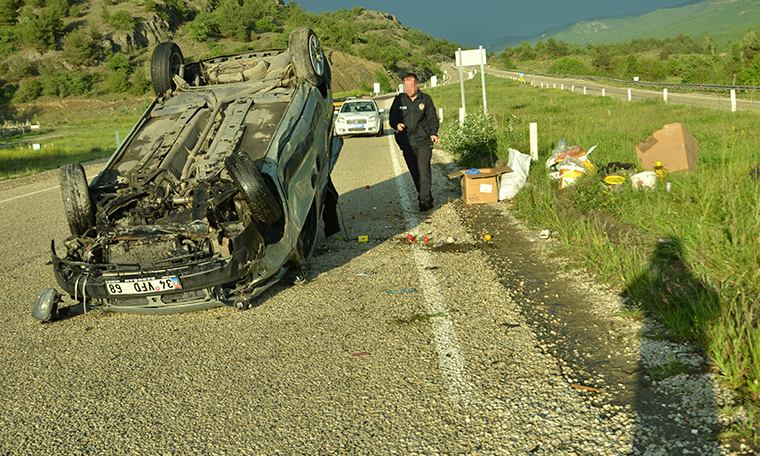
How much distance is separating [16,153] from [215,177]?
2512 centimetres

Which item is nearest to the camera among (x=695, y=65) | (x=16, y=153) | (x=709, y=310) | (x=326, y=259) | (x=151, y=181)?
(x=709, y=310)

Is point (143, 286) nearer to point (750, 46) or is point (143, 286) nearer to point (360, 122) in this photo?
point (360, 122)

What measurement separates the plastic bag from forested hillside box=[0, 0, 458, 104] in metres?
75.9

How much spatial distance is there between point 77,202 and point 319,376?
312 centimetres

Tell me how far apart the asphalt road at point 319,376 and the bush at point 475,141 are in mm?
6410

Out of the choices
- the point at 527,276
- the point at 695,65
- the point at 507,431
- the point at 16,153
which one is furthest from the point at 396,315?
the point at 695,65

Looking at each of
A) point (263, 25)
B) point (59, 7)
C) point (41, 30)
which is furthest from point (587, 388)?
point (263, 25)

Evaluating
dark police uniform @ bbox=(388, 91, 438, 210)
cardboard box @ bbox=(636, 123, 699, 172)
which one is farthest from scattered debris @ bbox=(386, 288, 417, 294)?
cardboard box @ bbox=(636, 123, 699, 172)

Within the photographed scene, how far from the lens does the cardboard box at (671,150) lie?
7965 mm

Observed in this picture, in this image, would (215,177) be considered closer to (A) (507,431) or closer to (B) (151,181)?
(B) (151,181)

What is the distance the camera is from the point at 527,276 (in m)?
5.59

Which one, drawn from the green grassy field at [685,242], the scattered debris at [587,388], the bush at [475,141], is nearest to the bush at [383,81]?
the bush at [475,141]

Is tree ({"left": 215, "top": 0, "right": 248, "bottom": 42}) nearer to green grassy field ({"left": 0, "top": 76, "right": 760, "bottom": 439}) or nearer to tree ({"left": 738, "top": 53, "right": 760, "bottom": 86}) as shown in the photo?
tree ({"left": 738, "top": 53, "right": 760, "bottom": 86})

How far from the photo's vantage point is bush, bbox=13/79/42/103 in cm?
7181
